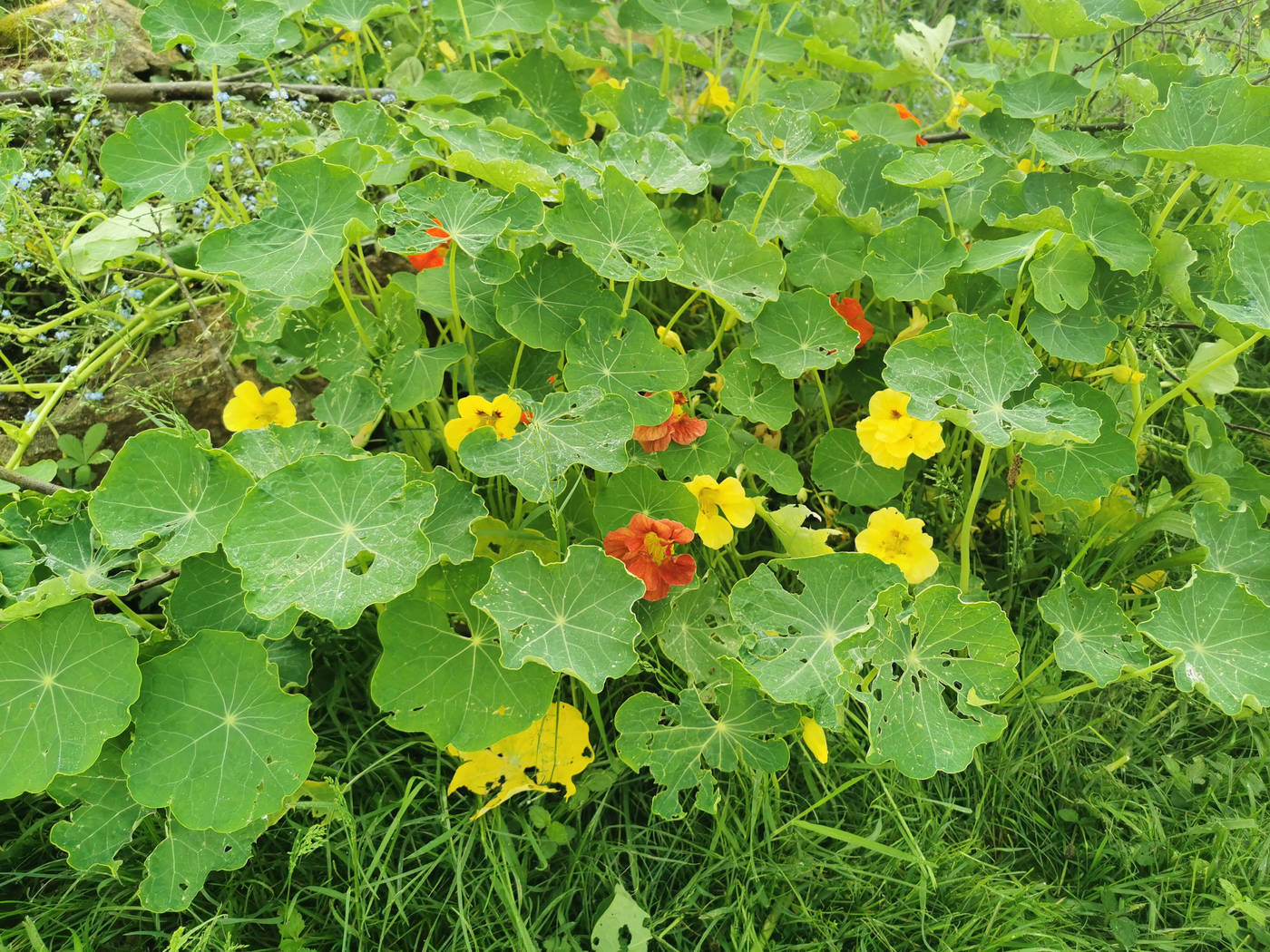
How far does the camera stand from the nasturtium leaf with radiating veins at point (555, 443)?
1599 millimetres

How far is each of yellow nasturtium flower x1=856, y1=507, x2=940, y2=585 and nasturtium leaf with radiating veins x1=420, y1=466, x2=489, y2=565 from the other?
0.75 metres

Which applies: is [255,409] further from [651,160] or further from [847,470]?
[847,470]

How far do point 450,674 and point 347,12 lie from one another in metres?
1.67

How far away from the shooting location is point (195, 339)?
7.45 feet

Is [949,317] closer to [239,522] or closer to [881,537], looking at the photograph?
[881,537]

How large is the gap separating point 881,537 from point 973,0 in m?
4.01

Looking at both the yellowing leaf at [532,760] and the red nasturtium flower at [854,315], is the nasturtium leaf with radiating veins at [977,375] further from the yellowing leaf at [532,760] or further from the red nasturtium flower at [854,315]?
the yellowing leaf at [532,760]

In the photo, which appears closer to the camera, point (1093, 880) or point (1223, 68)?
point (1093, 880)

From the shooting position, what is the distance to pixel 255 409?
1.92 metres

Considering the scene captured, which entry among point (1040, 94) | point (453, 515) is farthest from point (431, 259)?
point (1040, 94)

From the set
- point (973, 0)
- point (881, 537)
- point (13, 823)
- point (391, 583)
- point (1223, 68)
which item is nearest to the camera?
point (391, 583)

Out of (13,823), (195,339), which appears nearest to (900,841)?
(13,823)

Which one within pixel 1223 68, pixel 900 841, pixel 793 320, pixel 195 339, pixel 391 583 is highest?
A: pixel 1223 68

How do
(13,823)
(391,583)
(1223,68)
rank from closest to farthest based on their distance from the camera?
1. (391,583)
2. (13,823)
3. (1223,68)
